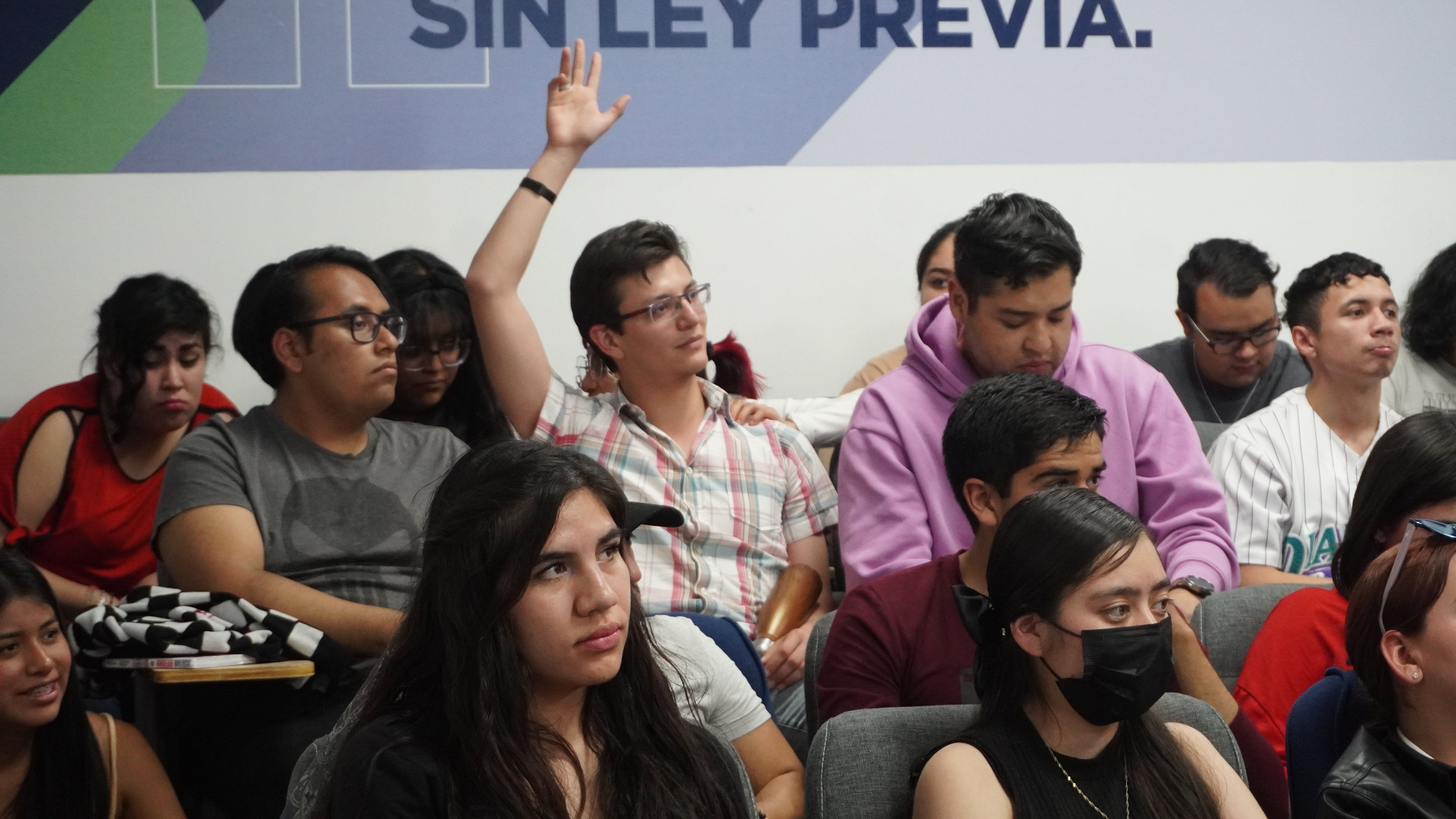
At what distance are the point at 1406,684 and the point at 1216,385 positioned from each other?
208cm

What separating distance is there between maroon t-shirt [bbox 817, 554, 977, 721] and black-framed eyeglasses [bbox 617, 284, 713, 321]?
933 millimetres

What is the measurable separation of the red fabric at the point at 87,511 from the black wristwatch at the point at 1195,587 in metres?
2.14

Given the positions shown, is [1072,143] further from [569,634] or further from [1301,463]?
[569,634]

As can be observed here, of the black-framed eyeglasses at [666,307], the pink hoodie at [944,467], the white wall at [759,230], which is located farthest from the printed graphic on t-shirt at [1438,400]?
the black-framed eyeglasses at [666,307]

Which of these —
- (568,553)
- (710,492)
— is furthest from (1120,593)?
(710,492)

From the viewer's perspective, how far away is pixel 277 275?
277 centimetres

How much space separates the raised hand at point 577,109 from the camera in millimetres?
3014

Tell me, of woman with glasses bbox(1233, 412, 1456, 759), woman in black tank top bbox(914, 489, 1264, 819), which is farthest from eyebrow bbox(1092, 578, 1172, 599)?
woman with glasses bbox(1233, 412, 1456, 759)

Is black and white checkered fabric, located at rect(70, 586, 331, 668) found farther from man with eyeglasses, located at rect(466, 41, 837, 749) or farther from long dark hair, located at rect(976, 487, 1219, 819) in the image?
long dark hair, located at rect(976, 487, 1219, 819)

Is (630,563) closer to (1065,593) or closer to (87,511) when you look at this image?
(1065,593)

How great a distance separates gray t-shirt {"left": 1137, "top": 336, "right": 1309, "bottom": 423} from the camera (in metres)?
3.64

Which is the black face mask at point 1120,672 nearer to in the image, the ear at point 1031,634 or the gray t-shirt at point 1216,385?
the ear at point 1031,634

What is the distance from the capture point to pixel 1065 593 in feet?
5.44

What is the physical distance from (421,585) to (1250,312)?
2.66m
